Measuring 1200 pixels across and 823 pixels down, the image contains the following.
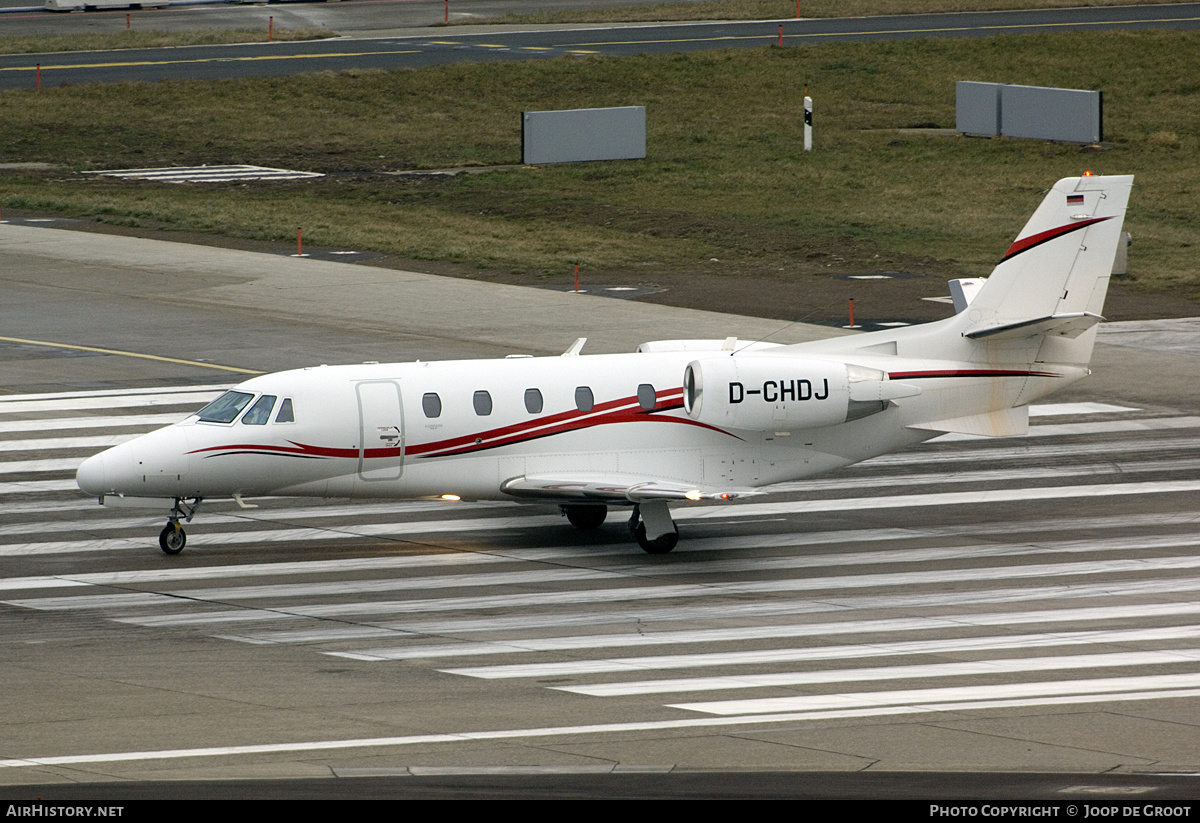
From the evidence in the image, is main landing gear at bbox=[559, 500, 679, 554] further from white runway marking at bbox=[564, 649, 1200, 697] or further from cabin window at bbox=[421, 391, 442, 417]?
white runway marking at bbox=[564, 649, 1200, 697]

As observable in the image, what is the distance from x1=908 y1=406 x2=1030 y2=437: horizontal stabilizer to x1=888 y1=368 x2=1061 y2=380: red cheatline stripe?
1.65 feet

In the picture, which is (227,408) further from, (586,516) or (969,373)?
(969,373)

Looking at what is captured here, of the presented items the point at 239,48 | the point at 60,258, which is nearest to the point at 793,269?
the point at 60,258

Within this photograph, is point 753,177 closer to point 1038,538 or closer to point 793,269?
point 793,269

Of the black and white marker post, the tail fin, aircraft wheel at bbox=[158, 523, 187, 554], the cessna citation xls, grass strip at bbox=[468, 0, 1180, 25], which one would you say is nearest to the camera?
the cessna citation xls

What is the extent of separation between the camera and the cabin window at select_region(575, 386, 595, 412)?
24047 mm

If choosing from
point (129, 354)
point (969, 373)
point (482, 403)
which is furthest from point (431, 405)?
point (129, 354)

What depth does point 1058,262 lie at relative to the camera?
25109mm

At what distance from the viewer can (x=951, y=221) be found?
51.0 metres

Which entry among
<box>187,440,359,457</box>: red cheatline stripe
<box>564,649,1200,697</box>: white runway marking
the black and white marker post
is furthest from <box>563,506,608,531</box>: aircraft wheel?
the black and white marker post

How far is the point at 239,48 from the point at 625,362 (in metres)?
58.9

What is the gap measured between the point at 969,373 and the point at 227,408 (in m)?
10.1

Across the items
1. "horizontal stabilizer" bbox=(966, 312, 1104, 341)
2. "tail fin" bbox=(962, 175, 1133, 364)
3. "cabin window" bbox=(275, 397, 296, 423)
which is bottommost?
"cabin window" bbox=(275, 397, 296, 423)

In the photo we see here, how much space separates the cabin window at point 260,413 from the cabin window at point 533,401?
3333 millimetres
